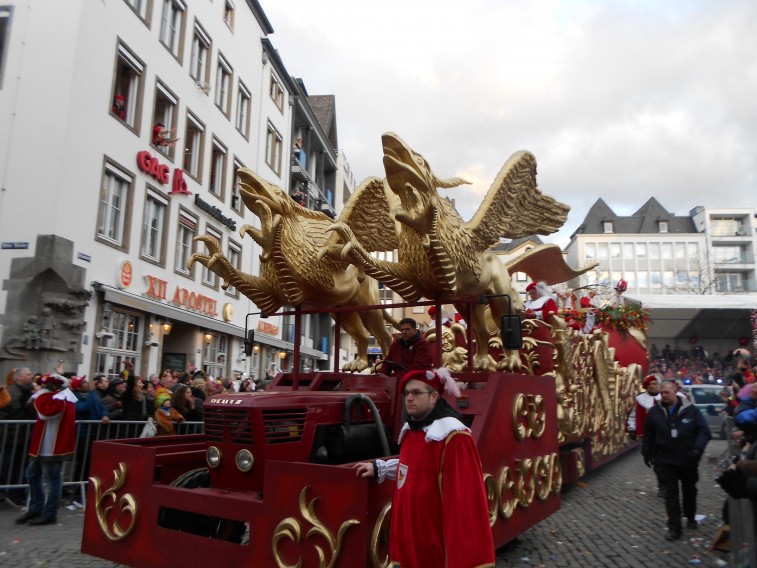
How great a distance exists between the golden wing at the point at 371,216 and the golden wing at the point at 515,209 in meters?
1.27

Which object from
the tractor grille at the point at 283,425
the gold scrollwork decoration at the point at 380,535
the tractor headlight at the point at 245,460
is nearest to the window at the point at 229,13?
the tractor grille at the point at 283,425

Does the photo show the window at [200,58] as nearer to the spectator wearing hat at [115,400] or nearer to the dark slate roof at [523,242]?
the dark slate roof at [523,242]

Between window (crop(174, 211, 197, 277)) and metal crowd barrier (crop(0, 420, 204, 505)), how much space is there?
33.8 ft

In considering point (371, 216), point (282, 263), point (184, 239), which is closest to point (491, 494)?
point (282, 263)

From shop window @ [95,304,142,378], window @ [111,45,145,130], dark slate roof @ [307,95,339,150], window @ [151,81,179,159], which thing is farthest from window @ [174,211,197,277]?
dark slate roof @ [307,95,339,150]

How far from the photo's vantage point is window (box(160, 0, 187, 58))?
17.9 meters

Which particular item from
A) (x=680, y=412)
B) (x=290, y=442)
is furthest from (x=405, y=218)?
(x=680, y=412)

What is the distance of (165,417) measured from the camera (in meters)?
7.98

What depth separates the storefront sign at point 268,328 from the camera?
958 inches

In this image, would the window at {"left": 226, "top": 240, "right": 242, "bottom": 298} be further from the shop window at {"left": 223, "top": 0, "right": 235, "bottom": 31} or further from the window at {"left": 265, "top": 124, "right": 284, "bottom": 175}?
the shop window at {"left": 223, "top": 0, "right": 235, "bottom": 31}

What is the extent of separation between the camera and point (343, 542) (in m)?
3.43

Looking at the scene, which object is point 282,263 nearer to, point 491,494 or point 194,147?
point 491,494

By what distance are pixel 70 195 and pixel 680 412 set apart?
41.5 feet

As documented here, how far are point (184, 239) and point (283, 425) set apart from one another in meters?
15.8
